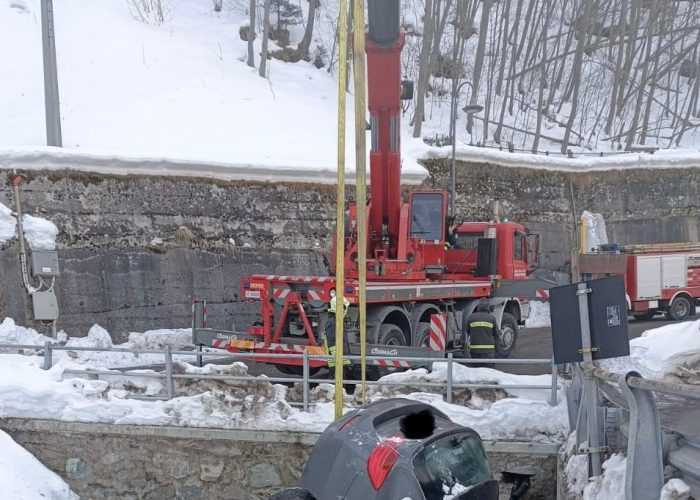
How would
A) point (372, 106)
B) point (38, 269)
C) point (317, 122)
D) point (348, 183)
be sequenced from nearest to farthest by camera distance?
point (372, 106)
point (38, 269)
point (348, 183)
point (317, 122)

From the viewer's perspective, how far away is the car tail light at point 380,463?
4.03 meters

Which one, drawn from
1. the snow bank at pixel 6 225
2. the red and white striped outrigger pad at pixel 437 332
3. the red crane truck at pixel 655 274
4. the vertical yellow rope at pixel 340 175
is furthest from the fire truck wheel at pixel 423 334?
the red crane truck at pixel 655 274

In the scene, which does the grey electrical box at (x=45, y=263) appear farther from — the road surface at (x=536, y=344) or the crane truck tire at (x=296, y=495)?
the crane truck tire at (x=296, y=495)

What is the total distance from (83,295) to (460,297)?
794 cm

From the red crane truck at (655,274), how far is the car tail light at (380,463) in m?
19.8

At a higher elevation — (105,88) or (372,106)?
(105,88)

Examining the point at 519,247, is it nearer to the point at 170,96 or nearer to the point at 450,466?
the point at 450,466

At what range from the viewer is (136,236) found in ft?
53.8

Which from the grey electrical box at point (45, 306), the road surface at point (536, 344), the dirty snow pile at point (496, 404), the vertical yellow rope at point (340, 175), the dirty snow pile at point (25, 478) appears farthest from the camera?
the grey electrical box at point (45, 306)

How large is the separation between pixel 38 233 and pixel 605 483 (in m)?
13.0

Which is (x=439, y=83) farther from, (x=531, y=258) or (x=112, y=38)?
(x=531, y=258)

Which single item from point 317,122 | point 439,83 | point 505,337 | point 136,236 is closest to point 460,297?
point 505,337

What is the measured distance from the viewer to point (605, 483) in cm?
493

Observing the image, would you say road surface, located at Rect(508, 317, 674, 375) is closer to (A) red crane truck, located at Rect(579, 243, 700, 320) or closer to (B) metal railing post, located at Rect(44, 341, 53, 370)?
(A) red crane truck, located at Rect(579, 243, 700, 320)
